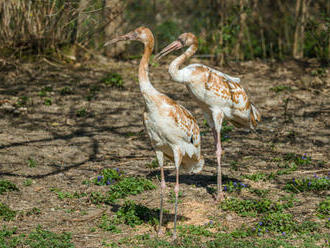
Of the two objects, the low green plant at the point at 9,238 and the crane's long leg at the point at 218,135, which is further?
the crane's long leg at the point at 218,135

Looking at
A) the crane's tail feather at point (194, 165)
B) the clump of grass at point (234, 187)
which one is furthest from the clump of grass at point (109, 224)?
the clump of grass at point (234, 187)

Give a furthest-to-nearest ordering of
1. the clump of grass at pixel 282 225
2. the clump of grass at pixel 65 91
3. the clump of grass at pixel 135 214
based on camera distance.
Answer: the clump of grass at pixel 65 91 < the clump of grass at pixel 135 214 < the clump of grass at pixel 282 225

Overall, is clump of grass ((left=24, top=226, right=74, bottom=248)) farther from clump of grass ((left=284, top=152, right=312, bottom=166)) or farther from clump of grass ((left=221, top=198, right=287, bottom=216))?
clump of grass ((left=284, top=152, right=312, bottom=166))

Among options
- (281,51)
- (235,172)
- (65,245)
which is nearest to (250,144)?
(235,172)

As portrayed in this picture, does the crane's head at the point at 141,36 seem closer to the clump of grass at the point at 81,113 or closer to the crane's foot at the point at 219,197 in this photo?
the crane's foot at the point at 219,197

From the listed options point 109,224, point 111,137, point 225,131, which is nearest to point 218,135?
point 109,224

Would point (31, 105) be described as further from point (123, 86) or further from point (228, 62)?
point (228, 62)

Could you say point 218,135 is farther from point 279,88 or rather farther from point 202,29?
point 202,29

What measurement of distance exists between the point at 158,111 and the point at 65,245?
6.00 ft

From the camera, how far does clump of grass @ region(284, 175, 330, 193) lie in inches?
281

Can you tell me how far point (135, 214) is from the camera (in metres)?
6.42

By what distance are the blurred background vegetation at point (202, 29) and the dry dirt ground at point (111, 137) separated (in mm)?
484

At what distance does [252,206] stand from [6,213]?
3175 millimetres

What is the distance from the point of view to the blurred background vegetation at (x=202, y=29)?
1208cm
